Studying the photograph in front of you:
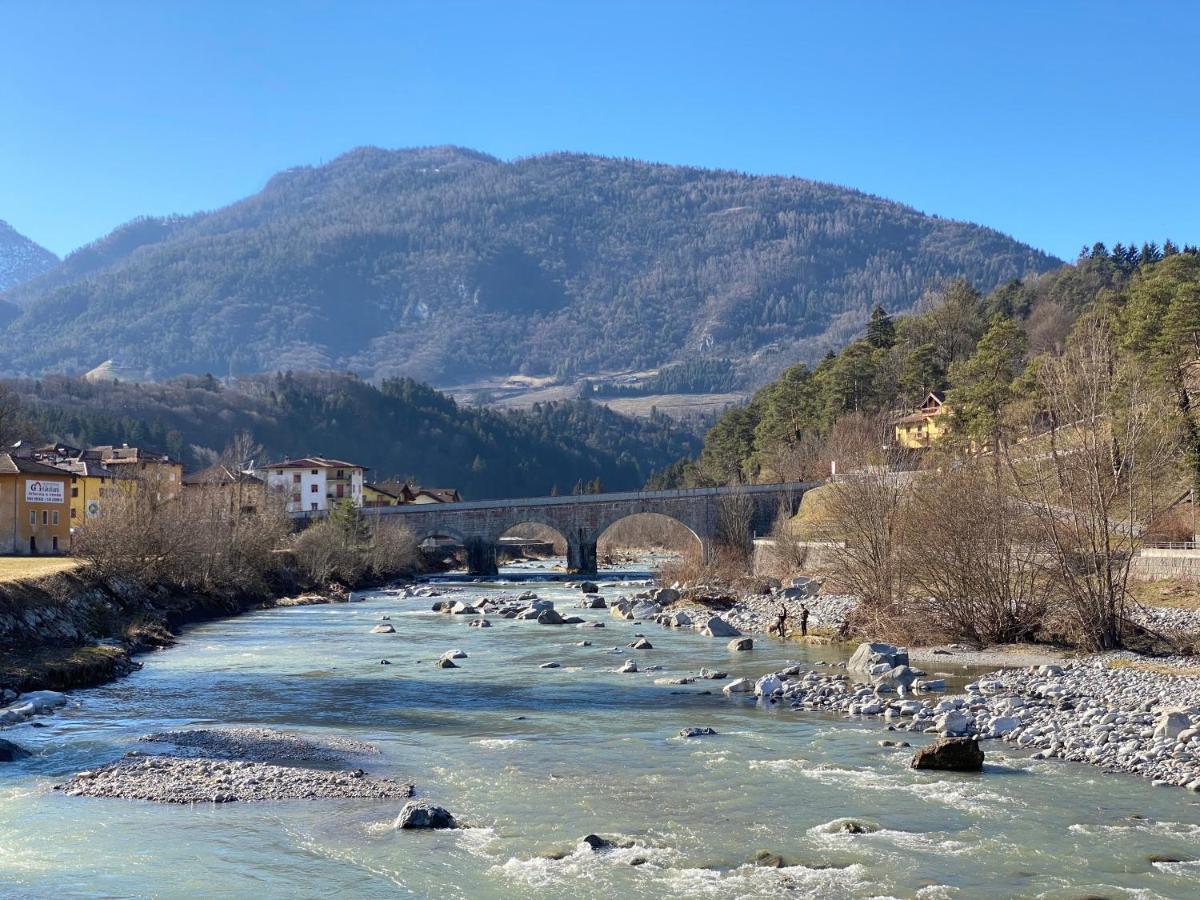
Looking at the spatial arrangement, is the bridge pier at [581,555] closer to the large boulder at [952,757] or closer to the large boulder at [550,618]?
the large boulder at [550,618]

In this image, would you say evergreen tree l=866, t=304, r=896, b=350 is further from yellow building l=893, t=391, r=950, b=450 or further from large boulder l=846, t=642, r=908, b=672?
large boulder l=846, t=642, r=908, b=672

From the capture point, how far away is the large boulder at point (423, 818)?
15.4 meters

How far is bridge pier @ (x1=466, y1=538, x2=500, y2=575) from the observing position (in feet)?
289

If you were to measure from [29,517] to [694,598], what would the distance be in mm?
33855

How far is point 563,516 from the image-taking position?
298 feet

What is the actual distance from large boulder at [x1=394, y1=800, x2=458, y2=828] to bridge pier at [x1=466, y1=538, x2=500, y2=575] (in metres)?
72.7

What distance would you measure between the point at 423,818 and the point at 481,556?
7350 cm

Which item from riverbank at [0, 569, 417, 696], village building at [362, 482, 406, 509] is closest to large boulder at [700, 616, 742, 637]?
riverbank at [0, 569, 417, 696]

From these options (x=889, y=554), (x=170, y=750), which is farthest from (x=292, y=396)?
(x=170, y=750)

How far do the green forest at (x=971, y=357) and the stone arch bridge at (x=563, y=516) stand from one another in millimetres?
5903

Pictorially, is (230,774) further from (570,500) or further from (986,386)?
(570,500)

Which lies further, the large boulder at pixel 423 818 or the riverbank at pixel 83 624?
the riverbank at pixel 83 624

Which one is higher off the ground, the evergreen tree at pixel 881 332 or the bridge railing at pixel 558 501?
the evergreen tree at pixel 881 332

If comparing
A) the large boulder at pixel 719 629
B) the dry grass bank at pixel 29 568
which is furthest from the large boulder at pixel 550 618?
the dry grass bank at pixel 29 568
